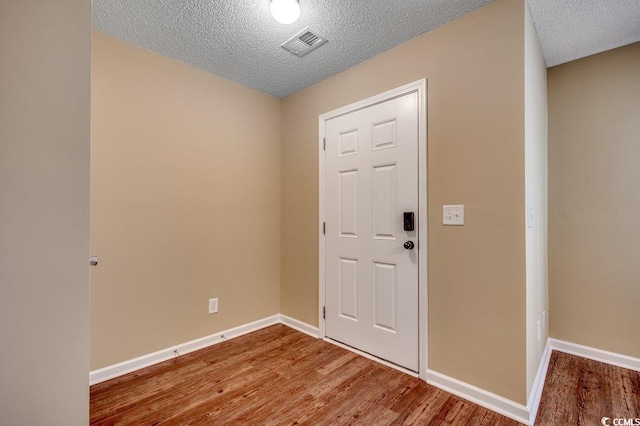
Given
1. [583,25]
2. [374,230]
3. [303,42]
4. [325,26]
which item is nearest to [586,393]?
[374,230]

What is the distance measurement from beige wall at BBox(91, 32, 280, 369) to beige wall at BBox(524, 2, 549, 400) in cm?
224

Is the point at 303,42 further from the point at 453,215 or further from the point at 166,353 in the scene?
the point at 166,353

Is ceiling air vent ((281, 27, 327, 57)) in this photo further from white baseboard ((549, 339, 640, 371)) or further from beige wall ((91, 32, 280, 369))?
white baseboard ((549, 339, 640, 371))

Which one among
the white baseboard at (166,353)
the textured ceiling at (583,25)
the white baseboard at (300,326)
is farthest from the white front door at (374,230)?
the textured ceiling at (583,25)

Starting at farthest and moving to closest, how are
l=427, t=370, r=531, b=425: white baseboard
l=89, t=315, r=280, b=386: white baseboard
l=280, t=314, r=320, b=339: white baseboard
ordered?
1. l=280, t=314, r=320, b=339: white baseboard
2. l=89, t=315, r=280, b=386: white baseboard
3. l=427, t=370, r=531, b=425: white baseboard

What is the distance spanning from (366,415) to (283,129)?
2.67 m

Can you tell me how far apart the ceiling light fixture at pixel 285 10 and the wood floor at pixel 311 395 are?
236 centimetres

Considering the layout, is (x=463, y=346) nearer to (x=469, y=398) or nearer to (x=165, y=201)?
(x=469, y=398)

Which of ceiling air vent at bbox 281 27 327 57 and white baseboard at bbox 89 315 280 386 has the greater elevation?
ceiling air vent at bbox 281 27 327 57

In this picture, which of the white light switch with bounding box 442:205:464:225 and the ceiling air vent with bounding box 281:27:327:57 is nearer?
the white light switch with bounding box 442:205:464:225

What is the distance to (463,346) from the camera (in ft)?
6.10

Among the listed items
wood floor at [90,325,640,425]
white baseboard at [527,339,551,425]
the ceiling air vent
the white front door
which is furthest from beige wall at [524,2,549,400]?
the ceiling air vent

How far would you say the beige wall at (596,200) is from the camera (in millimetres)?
2170

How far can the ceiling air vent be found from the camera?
2.07 metres
